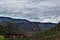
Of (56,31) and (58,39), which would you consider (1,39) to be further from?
(56,31)

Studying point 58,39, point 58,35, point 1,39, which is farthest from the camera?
point 58,35

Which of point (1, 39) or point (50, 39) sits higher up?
point (1, 39)

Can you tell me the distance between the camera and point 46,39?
135250 millimetres

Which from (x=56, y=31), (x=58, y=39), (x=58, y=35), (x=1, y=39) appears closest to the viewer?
(x=1, y=39)

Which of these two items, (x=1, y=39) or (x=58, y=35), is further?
(x=58, y=35)

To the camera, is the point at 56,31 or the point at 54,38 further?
the point at 56,31

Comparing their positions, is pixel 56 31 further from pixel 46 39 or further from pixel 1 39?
pixel 1 39

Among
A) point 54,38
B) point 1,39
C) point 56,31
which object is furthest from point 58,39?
point 1,39

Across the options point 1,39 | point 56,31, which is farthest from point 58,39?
point 1,39

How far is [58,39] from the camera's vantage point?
13300 cm

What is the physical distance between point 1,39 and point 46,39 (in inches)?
2891

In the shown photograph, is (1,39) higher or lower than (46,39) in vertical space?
higher

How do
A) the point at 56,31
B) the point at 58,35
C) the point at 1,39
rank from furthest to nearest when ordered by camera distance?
the point at 56,31, the point at 58,35, the point at 1,39

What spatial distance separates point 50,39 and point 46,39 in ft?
8.34
